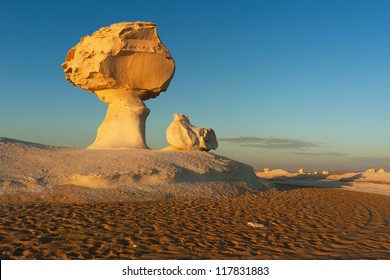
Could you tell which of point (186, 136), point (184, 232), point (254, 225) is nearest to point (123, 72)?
point (186, 136)

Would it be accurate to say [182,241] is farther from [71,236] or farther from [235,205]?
[235,205]

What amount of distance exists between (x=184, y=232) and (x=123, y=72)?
13021 mm

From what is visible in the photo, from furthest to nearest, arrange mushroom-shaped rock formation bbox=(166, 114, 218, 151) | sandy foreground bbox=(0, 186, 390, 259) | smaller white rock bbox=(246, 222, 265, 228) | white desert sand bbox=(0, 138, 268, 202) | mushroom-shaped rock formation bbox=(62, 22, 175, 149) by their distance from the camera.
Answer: mushroom-shaped rock formation bbox=(62, 22, 175, 149)
mushroom-shaped rock formation bbox=(166, 114, 218, 151)
white desert sand bbox=(0, 138, 268, 202)
smaller white rock bbox=(246, 222, 265, 228)
sandy foreground bbox=(0, 186, 390, 259)

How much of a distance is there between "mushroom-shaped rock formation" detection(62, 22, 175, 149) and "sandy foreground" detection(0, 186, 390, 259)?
8419mm

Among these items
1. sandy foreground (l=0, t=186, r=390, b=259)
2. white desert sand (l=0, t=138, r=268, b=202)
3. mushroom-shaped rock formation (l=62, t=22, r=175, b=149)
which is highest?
mushroom-shaped rock formation (l=62, t=22, r=175, b=149)

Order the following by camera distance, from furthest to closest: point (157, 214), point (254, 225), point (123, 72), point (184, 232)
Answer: point (123, 72)
point (157, 214)
point (254, 225)
point (184, 232)

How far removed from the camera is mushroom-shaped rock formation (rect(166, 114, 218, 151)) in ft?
53.8

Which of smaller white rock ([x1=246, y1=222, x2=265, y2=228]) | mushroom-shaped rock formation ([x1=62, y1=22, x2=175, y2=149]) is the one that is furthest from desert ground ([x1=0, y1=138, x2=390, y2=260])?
mushroom-shaped rock formation ([x1=62, y1=22, x2=175, y2=149])

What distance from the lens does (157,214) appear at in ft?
26.3

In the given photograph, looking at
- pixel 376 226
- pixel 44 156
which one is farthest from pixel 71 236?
pixel 44 156

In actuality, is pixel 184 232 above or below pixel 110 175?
below

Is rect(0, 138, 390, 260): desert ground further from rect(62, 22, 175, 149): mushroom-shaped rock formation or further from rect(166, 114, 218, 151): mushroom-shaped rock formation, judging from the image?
rect(62, 22, 175, 149): mushroom-shaped rock formation

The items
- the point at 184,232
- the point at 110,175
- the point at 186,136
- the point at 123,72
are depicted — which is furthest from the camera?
the point at 123,72

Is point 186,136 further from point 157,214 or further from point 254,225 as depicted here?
point 254,225
